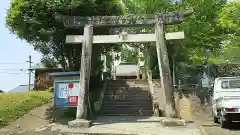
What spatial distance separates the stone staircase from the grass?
396 centimetres

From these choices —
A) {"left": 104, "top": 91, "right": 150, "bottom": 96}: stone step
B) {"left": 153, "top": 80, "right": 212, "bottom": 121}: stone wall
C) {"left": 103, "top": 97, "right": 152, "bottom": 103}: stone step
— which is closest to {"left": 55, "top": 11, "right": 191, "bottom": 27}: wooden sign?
{"left": 153, "top": 80, "right": 212, "bottom": 121}: stone wall

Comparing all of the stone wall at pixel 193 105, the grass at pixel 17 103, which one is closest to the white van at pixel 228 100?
the stone wall at pixel 193 105

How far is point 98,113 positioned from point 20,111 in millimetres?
4413

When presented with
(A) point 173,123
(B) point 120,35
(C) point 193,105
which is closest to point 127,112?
(C) point 193,105

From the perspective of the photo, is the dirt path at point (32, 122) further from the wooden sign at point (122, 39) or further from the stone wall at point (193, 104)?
the stone wall at point (193, 104)

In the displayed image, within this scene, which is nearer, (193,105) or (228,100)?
(228,100)

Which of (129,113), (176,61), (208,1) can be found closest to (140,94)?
(129,113)

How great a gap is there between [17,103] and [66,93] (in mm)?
3674

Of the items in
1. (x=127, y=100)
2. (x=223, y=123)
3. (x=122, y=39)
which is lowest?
(x=223, y=123)

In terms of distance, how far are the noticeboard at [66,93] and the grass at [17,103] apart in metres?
2.58

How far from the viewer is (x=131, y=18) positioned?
41.1ft

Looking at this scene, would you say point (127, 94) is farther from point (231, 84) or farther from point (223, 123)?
point (223, 123)

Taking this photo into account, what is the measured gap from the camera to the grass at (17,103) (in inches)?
511

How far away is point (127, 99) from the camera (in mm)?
17359
